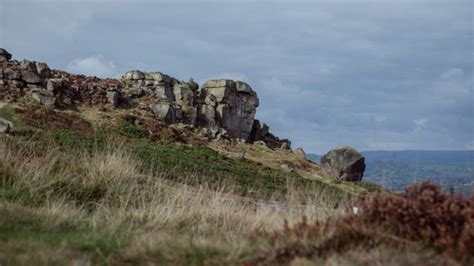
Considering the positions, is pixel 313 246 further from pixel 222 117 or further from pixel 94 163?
pixel 222 117

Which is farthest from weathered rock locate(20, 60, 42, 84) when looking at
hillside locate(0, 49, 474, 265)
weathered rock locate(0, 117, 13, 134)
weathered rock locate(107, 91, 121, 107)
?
hillside locate(0, 49, 474, 265)

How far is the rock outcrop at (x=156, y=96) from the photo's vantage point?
39.2 meters

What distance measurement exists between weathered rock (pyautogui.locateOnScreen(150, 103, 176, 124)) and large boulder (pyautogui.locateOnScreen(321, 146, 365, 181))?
1128 cm

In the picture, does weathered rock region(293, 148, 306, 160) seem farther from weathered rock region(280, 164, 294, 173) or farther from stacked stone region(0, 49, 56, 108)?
stacked stone region(0, 49, 56, 108)

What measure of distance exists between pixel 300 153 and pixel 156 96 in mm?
12320

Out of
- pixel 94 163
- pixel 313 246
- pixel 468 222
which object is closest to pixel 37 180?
pixel 94 163

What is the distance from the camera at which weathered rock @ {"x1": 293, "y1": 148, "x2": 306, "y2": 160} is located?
4769 centimetres

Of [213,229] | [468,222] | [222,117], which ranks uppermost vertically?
[222,117]

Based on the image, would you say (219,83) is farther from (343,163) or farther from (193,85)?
(343,163)

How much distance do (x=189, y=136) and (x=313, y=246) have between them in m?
36.3

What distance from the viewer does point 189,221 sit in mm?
8328

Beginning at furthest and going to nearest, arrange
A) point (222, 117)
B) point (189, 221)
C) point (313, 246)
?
point (222, 117), point (189, 221), point (313, 246)

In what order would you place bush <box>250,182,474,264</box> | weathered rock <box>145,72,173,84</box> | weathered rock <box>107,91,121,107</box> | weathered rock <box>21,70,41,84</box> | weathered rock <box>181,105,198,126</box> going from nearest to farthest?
bush <box>250,182,474,264</box>, weathered rock <box>21,70,41,84</box>, weathered rock <box>107,91,121,107</box>, weathered rock <box>181,105,198,126</box>, weathered rock <box>145,72,173,84</box>

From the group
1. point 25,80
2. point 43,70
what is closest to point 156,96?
point 43,70
